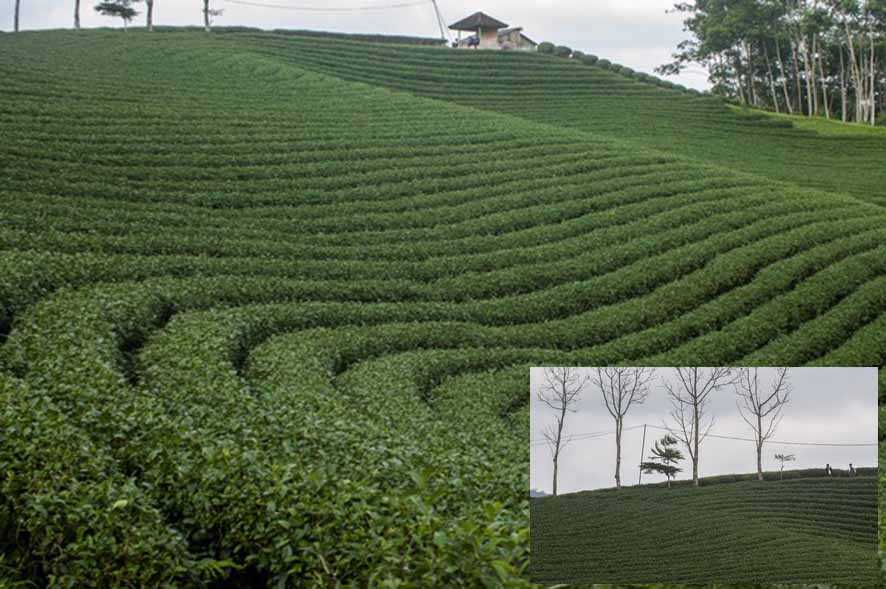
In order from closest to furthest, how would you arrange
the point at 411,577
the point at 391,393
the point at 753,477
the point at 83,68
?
the point at 411,577, the point at 753,477, the point at 391,393, the point at 83,68

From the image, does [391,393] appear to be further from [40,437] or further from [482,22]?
[482,22]

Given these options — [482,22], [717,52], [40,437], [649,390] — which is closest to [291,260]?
[40,437]

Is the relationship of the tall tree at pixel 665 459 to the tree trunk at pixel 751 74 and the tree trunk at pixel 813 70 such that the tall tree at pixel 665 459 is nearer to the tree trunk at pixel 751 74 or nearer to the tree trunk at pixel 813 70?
the tree trunk at pixel 813 70

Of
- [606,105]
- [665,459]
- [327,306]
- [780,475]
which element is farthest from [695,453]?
[606,105]

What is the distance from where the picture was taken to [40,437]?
614cm

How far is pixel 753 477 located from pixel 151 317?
8175 millimetres

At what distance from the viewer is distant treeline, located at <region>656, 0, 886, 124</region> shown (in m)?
42.4

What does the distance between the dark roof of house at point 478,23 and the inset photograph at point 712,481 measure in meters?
41.5

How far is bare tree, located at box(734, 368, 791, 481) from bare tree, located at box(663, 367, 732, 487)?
8cm

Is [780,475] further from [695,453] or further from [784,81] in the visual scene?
[784,81]

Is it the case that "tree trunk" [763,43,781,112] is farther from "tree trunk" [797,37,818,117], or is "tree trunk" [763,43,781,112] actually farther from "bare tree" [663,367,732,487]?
"bare tree" [663,367,732,487]

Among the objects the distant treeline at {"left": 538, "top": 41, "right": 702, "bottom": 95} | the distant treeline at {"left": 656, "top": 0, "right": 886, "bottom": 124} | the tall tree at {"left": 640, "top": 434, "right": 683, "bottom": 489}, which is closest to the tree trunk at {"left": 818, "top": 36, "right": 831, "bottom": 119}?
the distant treeline at {"left": 656, "top": 0, "right": 886, "bottom": 124}

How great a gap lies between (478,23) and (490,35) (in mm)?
822

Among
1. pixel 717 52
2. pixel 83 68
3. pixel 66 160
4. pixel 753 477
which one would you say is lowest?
pixel 753 477
